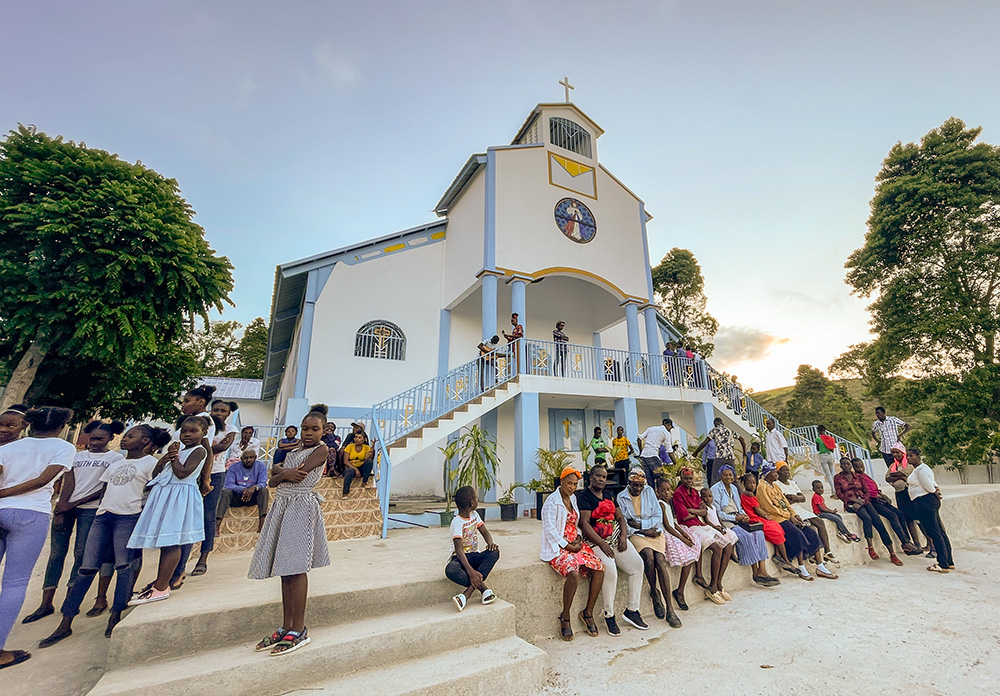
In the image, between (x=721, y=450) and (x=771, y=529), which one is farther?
(x=721, y=450)

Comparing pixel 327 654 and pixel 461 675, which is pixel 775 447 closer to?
pixel 461 675

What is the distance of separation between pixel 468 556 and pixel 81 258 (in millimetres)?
7735

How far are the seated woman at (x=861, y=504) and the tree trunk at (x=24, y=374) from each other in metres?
13.0

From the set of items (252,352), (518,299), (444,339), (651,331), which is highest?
(252,352)

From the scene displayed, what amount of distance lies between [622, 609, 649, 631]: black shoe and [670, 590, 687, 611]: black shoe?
614 mm

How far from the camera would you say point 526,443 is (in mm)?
9227

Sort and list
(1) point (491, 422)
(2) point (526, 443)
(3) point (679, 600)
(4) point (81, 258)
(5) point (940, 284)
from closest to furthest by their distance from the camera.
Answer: (3) point (679, 600) → (4) point (81, 258) → (2) point (526, 443) → (1) point (491, 422) → (5) point (940, 284)

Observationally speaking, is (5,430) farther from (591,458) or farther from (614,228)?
(614,228)

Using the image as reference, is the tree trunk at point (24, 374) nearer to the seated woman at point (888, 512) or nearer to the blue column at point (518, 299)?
the blue column at point (518, 299)

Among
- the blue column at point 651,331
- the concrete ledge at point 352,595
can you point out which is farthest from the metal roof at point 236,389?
the blue column at point 651,331

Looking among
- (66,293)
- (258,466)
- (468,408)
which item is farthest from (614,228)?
(66,293)

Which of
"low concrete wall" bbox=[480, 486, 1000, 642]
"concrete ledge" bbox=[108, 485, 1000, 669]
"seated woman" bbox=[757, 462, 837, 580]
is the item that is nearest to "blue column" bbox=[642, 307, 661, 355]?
"low concrete wall" bbox=[480, 486, 1000, 642]

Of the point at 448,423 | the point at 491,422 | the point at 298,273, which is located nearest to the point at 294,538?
the point at 448,423

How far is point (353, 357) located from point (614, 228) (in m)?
8.39
